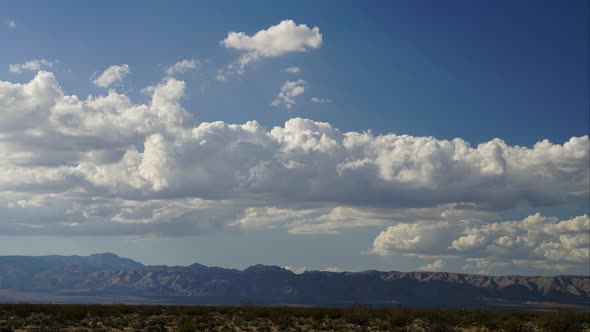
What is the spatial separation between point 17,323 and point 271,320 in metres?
19.4

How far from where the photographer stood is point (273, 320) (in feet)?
164

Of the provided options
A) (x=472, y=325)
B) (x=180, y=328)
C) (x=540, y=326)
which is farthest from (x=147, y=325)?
(x=540, y=326)

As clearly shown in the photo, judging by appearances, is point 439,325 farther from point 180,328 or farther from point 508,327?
point 180,328

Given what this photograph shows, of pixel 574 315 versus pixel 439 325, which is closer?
pixel 439 325

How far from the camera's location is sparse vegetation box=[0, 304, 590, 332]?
145 ft

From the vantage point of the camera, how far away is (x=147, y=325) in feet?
148

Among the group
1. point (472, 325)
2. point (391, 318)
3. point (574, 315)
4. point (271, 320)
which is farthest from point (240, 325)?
point (574, 315)

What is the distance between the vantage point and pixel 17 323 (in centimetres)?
4459

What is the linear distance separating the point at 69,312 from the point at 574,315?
135 ft

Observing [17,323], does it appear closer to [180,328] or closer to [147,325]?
[147,325]

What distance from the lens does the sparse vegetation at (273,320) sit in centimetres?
4422

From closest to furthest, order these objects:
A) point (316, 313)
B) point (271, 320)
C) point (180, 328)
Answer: point (180, 328), point (271, 320), point (316, 313)

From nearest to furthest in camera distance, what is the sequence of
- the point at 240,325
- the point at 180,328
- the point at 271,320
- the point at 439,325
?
the point at 180,328
the point at 439,325
the point at 240,325
the point at 271,320

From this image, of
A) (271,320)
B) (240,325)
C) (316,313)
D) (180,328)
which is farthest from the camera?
(316,313)
